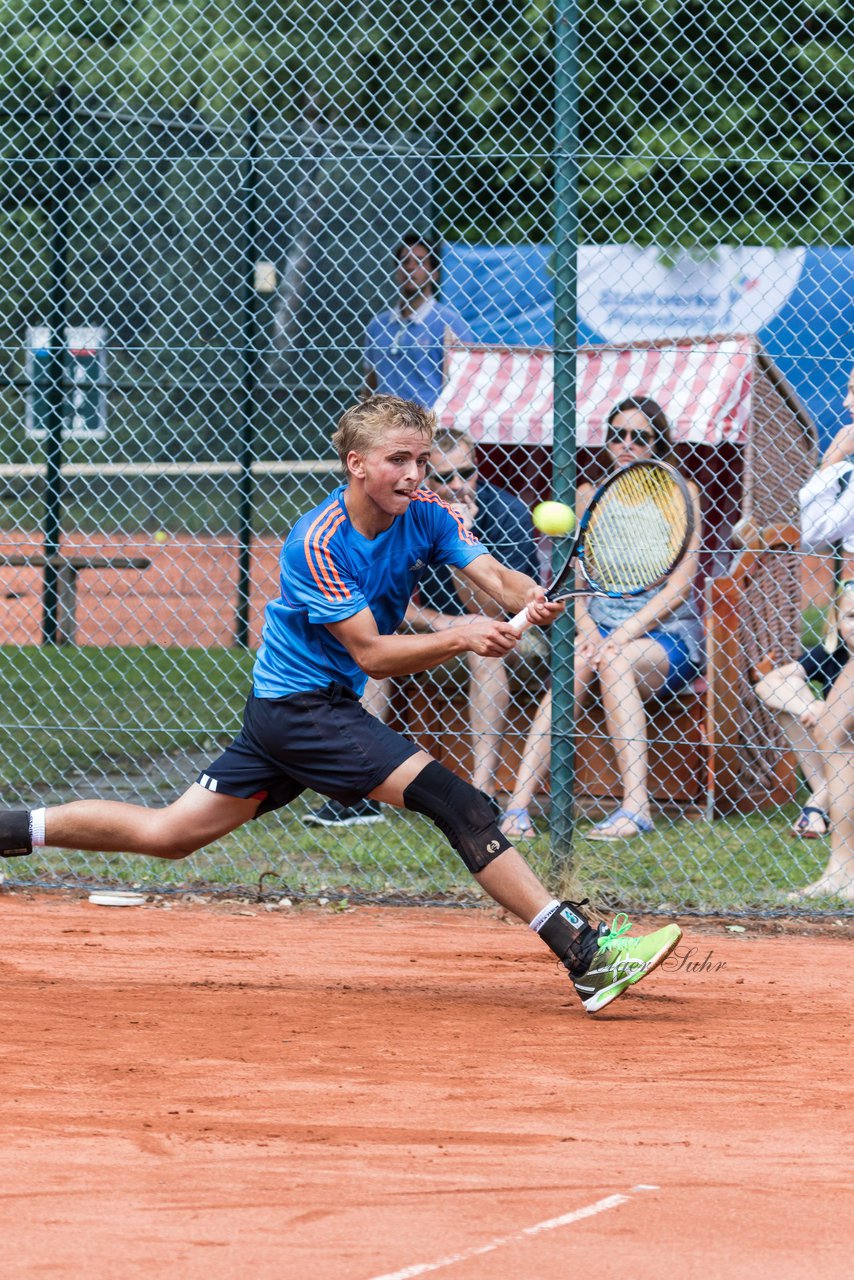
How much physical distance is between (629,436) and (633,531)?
4.78 feet

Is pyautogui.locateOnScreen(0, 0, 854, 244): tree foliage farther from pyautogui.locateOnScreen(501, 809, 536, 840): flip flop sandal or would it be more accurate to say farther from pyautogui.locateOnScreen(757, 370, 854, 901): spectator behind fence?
pyautogui.locateOnScreen(501, 809, 536, 840): flip flop sandal

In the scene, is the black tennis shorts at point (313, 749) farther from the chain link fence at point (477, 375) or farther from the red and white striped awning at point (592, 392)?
the red and white striped awning at point (592, 392)

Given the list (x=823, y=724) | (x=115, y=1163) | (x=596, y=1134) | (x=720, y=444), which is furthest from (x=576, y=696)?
(x=115, y=1163)

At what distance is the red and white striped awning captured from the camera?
7.55 m

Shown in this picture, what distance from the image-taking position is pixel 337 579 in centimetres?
450

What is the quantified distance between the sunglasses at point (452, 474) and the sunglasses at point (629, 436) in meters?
0.64

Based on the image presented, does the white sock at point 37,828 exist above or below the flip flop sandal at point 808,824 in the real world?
below

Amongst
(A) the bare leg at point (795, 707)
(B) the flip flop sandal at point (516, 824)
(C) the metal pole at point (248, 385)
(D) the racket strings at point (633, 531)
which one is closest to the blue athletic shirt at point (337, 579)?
(D) the racket strings at point (633, 531)

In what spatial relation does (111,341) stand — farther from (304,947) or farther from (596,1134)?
(596,1134)

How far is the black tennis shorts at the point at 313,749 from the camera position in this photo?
460 centimetres

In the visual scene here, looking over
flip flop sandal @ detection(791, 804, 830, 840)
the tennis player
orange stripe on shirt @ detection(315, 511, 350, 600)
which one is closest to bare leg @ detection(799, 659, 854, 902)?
flip flop sandal @ detection(791, 804, 830, 840)

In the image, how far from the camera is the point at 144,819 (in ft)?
15.8

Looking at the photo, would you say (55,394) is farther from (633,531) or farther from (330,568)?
(330,568)

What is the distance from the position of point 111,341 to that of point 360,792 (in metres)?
9.17
